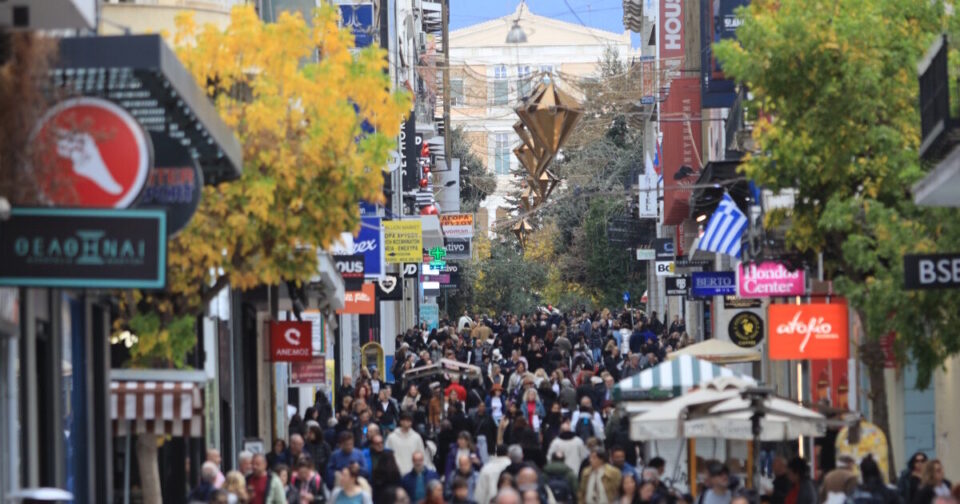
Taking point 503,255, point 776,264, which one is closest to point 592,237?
point 503,255

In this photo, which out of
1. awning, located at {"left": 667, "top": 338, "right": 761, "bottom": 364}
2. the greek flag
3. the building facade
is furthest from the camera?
the building facade

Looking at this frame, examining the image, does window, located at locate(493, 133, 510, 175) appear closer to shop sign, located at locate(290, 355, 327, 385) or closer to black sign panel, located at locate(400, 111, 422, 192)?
black sign panel, located at locate(400, 111, 422, 192)

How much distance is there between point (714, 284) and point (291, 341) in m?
8.69

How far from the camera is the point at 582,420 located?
2606 centimetres

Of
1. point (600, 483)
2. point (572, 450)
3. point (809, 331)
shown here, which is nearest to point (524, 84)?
point (809, 331)

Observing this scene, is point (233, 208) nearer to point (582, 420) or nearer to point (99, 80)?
point (99, 80)

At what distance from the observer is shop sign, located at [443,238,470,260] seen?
218ft

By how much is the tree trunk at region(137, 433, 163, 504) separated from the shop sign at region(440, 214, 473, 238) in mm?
49583

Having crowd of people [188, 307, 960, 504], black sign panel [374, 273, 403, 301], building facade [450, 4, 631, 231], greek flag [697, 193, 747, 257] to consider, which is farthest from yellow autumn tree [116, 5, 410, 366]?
building facade [450, 4, 631, 231]

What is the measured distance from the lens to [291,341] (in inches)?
1117

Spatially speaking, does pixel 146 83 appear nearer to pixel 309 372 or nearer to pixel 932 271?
pixel 932 271

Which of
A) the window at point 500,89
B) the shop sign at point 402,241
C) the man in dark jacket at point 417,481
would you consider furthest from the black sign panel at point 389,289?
the man in dark jacket at point 417,481

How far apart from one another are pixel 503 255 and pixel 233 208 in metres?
76.7

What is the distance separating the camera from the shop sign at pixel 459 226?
218 ft
